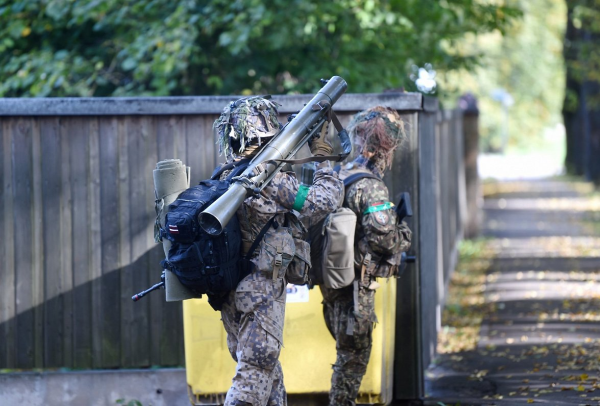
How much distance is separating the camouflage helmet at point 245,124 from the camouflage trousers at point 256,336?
652 millimetres

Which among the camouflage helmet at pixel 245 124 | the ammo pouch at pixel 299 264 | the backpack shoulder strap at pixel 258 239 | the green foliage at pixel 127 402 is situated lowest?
the green foliage at pixel 127 402

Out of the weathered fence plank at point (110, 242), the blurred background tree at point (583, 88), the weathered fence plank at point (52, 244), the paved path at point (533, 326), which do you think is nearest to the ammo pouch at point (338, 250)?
the paved path at point (533, 326)

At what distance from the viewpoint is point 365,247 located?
17.4 feet

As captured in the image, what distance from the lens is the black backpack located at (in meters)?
4.24

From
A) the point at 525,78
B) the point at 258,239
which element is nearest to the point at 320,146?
the point at 258,239

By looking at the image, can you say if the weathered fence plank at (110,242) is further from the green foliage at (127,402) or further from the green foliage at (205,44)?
the green foliage at (205,44)

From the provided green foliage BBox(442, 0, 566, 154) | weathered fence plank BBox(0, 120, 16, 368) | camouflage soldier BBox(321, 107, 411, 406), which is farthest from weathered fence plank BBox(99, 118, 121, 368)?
green foliage BBox(442, 0, 566, 154)

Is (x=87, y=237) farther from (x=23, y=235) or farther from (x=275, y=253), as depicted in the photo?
(x=275, y=253)

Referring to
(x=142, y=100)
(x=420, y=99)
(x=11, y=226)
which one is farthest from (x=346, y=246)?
(x=11, y=226)

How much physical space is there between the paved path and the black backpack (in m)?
2.40

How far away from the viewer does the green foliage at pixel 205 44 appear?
8789 millimetres

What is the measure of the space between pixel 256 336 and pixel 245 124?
1.03 metres

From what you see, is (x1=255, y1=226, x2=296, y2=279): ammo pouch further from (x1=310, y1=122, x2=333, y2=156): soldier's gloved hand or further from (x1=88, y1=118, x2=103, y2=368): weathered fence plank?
Result: (x1=88, y1=118, x2=103, y2=368): weathered fence plank

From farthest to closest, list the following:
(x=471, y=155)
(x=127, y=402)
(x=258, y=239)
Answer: (x=471, y=155), (x=127, y=402), (x=258, y=239)
